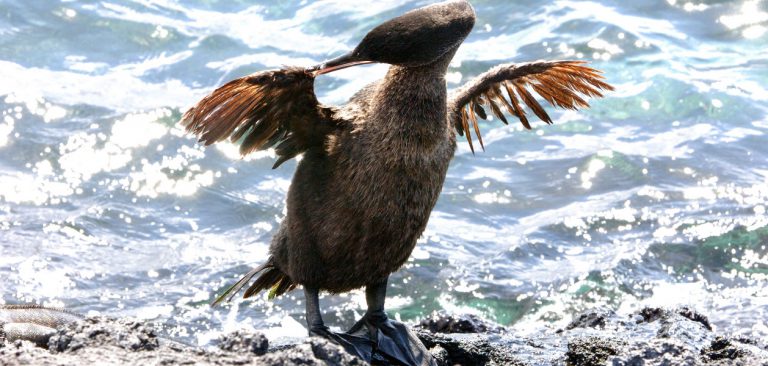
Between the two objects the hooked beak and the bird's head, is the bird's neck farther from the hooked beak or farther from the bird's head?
the hooked beak

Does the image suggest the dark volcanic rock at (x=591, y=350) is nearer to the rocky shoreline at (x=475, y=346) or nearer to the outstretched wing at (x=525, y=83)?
the rocky shoreline at (x=475, y=346)

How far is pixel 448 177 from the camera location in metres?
9.34

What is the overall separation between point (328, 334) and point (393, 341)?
0.90ft

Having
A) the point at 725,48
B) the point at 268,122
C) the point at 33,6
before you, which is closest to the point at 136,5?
the point at 33,6

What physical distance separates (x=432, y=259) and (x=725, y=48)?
5.41 metres

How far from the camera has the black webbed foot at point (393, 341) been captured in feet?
14.7

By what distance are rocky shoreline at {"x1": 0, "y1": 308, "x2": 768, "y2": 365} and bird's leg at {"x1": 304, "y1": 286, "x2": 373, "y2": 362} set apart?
284 mm

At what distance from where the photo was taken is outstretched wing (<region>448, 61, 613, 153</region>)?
5.13 meters

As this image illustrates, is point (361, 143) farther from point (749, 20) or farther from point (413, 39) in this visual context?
point (749, 20)

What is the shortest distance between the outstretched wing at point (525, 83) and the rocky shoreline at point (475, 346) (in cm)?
101

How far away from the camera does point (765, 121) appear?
1009cm

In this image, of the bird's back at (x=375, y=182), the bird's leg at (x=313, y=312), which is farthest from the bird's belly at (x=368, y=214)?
the bird's leg at (x=313, y=312)

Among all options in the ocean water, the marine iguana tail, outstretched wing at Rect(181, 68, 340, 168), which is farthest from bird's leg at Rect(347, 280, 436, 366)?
the ocean water

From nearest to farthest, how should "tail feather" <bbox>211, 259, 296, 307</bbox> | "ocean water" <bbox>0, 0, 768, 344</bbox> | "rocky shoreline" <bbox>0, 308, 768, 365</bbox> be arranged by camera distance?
"rocky shoreline" <bbox>0, 308, 768, 365</bbox> → "tail feather" <bbox>211, 259, 296, 307</bbox> → "ocean water" <bbox>0, 0, 768, 344</bbox>
